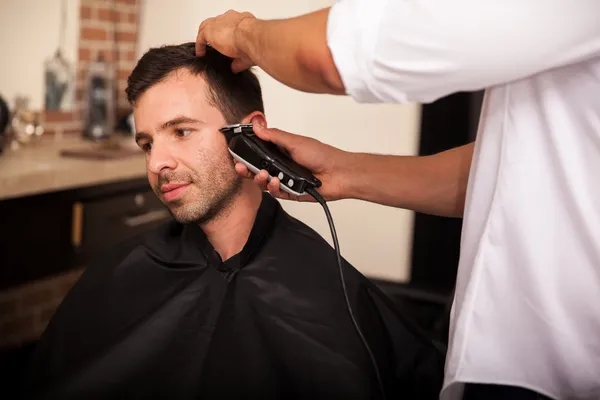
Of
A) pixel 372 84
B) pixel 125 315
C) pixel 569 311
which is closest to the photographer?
pixel 372 84

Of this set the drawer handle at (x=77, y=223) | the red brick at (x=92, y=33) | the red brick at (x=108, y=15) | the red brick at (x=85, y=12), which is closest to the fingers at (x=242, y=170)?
the red brick at (x=108, y=15)

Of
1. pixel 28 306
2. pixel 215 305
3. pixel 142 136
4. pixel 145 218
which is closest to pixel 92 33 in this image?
pixel 145 218

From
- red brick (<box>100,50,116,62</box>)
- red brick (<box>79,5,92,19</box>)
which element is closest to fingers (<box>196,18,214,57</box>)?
red brick (<box>100,50,116,62</box>)

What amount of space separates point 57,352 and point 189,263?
290 millimetres

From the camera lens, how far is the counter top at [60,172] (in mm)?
1666

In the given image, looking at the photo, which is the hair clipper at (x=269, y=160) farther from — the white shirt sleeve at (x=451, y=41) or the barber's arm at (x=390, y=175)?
the white shirt sleeve at (x=451, y=41)

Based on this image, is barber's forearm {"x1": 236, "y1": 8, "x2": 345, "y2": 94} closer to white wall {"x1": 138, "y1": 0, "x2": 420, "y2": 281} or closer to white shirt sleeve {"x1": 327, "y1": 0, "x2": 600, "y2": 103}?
white shirt sleeve {"x1": 327, "y1": 0, "x2": 600, "y2": 103}

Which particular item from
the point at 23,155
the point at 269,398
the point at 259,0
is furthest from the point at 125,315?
the point at 23,155

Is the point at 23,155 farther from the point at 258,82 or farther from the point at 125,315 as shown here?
the point at 258,82

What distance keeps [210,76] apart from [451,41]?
50 centimetres

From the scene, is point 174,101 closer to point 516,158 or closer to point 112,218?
point 516,158

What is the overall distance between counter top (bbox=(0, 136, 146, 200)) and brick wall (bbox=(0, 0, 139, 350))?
0.15 meters

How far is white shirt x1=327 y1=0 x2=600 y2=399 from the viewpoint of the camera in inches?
26.4

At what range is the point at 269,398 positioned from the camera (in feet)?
Answer: 3.49
